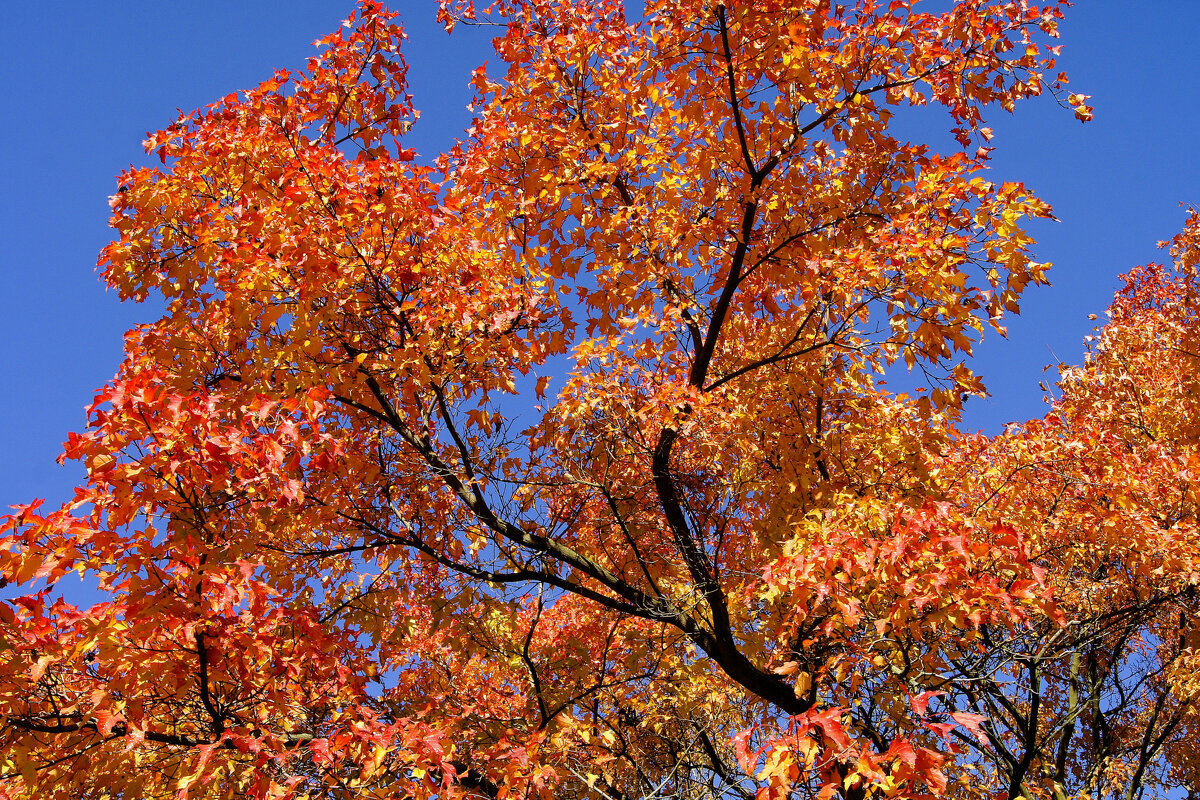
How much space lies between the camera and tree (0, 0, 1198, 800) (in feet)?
14.3

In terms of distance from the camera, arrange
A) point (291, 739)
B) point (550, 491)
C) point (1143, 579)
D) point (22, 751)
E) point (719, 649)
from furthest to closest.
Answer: point (1143, 579), point (550, 491), point (719, 649), point (291, 739), point (22, 751)

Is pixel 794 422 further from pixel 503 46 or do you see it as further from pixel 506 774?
pixel 503 46

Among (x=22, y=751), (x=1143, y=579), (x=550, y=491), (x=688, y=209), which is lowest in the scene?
(x=22, y=751)

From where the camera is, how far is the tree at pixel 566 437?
4344mm

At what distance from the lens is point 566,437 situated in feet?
23.8

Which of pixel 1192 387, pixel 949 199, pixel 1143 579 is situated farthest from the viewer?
pixel 1192 387

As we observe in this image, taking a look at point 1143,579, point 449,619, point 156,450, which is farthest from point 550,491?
point 1143,579

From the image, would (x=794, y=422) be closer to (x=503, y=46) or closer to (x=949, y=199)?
(x=949, y=199)

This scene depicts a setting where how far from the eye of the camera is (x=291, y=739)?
195 inches

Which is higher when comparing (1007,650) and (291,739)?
(1007,650)

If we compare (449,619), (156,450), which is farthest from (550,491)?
(156,450)

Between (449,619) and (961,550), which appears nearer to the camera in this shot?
(961,550)

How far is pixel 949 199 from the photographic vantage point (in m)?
5.77

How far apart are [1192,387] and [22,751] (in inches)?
611
